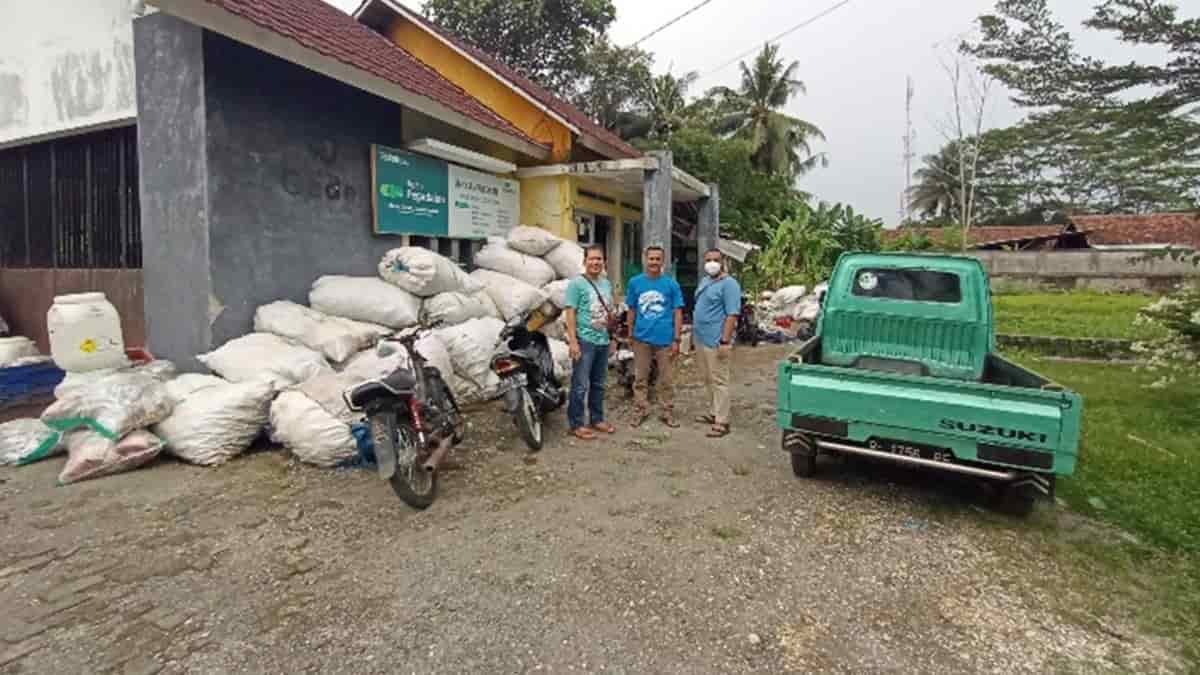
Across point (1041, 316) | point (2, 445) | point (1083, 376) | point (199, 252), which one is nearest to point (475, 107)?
point (199, 252)

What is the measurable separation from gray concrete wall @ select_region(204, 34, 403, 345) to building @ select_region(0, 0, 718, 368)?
0.01 metres

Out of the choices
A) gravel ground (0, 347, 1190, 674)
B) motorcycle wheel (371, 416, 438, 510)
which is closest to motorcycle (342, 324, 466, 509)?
motorcycle wheel (371, 416, 438, 510)

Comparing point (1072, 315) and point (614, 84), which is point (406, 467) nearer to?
point (1072, 315)

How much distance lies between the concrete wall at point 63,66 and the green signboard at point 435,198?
87.6 inches

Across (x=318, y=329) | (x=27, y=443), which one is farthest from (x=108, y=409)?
(x=318, y=329)

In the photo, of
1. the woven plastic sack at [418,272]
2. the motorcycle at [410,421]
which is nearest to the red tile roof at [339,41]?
the woven plastic sack at [418,272]

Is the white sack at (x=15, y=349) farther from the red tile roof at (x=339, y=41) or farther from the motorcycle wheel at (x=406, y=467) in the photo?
the motorcycle wheel at (x=406, y=467)

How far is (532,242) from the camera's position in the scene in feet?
26.0

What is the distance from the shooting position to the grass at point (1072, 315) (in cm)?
1088

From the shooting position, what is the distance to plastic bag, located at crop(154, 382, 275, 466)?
415 centimetres

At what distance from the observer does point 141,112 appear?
17.5ft

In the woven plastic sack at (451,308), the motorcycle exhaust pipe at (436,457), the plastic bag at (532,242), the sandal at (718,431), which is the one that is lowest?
the sandal at (718,431)

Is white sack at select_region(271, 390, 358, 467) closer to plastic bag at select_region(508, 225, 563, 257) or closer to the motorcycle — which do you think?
the motorcycle

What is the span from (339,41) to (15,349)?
4158 millimetres
